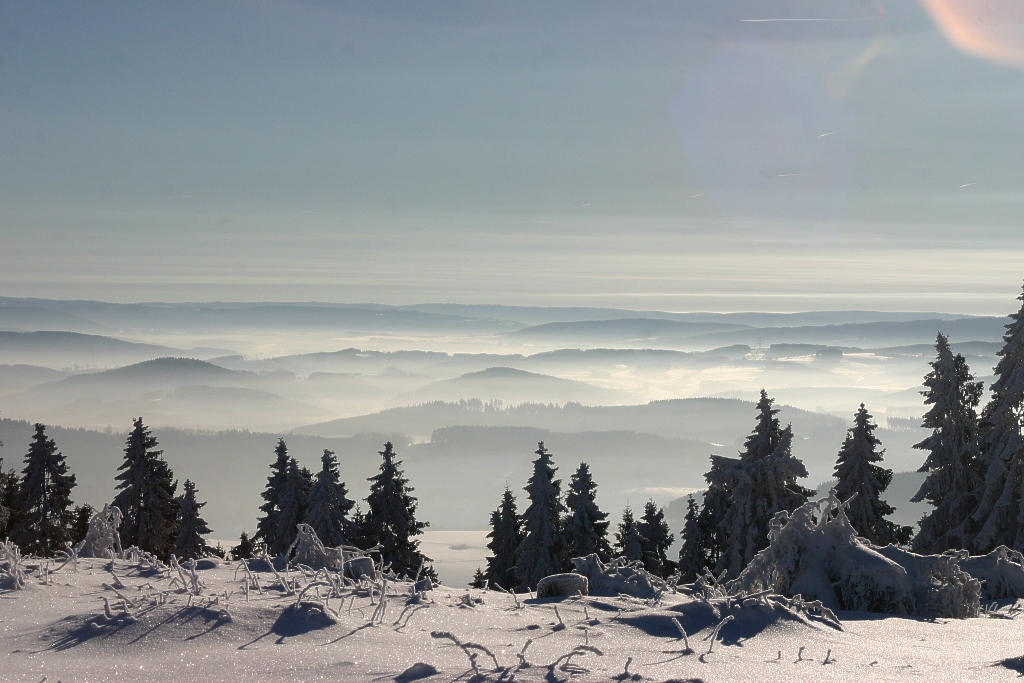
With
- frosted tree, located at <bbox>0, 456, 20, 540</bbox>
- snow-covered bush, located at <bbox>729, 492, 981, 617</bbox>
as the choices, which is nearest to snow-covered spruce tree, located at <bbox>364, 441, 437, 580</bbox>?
frosted tree, located at <bbox>0, 456, 20, 540</bbox>

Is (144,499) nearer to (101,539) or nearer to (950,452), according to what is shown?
(101,539)

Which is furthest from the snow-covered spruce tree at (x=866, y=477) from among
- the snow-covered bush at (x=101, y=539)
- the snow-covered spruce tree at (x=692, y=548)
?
the snow-covered bush at (x=101, y=539)

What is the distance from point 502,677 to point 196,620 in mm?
2220

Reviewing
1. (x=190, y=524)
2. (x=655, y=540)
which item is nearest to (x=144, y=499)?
(x=190, y=524)

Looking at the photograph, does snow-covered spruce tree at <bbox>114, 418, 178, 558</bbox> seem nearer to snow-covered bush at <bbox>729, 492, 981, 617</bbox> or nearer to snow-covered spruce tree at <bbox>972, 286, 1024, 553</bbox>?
snow-covered bush at <bbox>729, 492, 981, 617</bbox>

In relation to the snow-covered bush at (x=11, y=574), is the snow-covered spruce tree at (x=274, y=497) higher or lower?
lower

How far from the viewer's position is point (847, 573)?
8.34 meters

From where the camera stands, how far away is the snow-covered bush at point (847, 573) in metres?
8.03

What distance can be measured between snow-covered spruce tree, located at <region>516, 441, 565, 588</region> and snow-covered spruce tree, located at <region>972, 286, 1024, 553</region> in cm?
1547

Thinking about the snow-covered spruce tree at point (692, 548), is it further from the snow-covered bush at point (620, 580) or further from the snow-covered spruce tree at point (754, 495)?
the snow-covered bush at point (620, 580)

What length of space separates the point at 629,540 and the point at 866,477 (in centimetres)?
978

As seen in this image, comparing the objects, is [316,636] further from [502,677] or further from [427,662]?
[502,677]

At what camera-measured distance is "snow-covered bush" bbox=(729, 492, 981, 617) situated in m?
8.03

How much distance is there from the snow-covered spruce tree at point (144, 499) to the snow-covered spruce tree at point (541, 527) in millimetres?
15665
